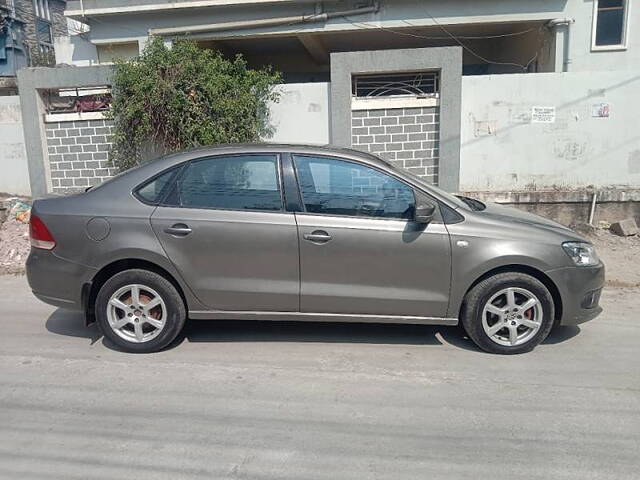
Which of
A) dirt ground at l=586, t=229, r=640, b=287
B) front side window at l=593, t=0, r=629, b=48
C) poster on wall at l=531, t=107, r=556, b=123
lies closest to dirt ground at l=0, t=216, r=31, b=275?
dirt ground at l=586, t=229, r=640, b=287

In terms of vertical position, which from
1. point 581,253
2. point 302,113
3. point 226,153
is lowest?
point 581,253

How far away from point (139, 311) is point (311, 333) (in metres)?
1.44

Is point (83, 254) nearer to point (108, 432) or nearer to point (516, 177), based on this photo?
point (108, 432)

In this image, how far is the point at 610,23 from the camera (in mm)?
11922

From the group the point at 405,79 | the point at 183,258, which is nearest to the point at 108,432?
the point at 183,258

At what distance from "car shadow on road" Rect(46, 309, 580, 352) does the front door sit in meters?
0.43

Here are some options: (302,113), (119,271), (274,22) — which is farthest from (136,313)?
(274,22)

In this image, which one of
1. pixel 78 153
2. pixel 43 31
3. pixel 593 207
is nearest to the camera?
pixel 593 207

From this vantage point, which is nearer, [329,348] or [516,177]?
[329,348]

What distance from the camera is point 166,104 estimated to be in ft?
25.8

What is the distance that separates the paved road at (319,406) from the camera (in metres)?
2.67

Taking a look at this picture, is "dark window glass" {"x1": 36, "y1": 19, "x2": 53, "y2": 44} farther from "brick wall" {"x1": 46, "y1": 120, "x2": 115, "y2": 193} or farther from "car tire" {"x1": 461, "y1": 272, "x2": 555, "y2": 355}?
"car tire" {"x1": 461, "y1": 272, "x2": 555, "y2": 355}

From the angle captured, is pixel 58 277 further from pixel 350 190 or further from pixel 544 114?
pixel 544 114

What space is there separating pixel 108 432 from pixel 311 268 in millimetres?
1748
